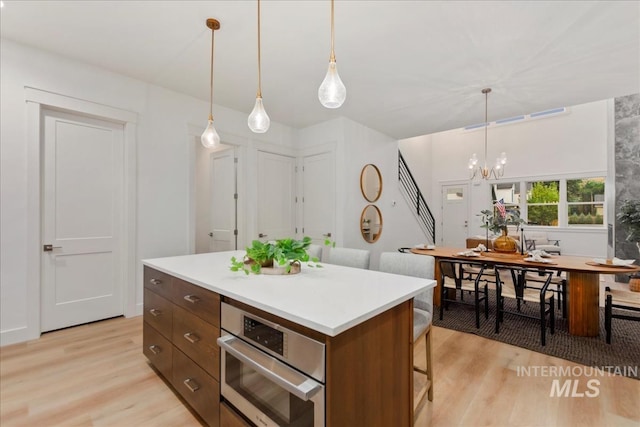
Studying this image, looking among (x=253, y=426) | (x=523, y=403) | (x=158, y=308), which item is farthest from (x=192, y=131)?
(x=523, y=403)

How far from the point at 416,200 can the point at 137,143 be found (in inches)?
226

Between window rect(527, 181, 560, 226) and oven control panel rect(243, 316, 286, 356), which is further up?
window rect(527, 181, 560, 226)

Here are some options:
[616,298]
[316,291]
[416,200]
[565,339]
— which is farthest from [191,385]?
[416,200]

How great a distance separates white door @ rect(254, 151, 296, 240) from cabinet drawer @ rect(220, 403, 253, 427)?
3.14 metres

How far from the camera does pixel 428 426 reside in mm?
1639

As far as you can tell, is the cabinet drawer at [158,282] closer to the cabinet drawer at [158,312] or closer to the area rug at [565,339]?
the cabinet drawer at [158,312]

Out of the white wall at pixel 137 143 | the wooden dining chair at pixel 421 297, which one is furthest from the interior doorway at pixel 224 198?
the wooden dining chair at pixel 421 297

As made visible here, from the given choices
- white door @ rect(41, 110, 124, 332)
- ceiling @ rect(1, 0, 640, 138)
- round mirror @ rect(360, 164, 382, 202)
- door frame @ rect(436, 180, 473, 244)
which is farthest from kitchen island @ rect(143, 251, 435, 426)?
door frame @ rect(436, 180, 473, 244)

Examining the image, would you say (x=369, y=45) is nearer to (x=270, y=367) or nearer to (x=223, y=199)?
(x=270, y=367)

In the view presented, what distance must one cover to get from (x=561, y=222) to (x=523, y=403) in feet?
21.8

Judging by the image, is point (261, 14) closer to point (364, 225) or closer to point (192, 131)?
point (192, 131)

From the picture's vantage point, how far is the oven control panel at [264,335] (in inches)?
44.9

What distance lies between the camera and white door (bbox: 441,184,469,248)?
7.90m

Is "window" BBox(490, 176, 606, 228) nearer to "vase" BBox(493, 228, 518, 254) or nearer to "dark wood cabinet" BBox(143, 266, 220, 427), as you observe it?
"vase" BBox(493, 228, 518, 254)
